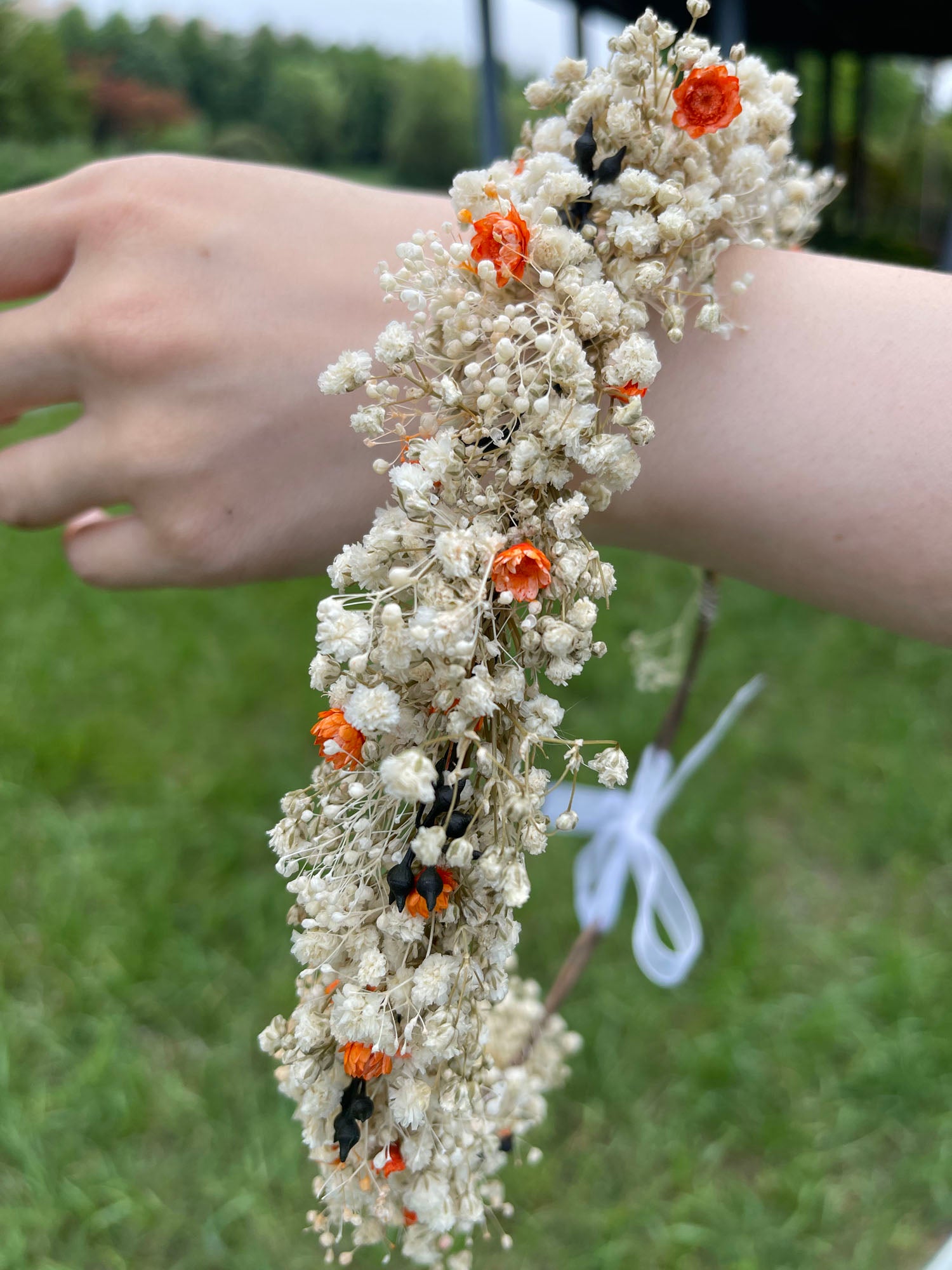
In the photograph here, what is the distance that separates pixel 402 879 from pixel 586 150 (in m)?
0.73

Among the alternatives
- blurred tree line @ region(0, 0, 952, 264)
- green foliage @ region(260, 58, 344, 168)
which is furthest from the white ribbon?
green foliage @ region(260, 58, 344, 168)

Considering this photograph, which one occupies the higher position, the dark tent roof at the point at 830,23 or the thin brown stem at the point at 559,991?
the dark tent roof at the point at 830,23

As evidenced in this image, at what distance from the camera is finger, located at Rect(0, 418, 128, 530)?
4.24 ft

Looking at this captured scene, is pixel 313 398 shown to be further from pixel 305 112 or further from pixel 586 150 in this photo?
pixel 305 112

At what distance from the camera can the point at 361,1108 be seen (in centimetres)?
75

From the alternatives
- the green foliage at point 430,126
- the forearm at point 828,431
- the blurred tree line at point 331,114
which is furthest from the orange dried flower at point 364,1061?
the green foliage at point 430,126

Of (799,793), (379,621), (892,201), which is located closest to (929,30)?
(892,201)

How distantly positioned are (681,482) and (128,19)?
593 inches

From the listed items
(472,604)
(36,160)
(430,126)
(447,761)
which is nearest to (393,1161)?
(447,761)

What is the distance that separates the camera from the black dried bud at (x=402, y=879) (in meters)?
0.70

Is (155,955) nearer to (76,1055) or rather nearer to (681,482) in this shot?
(76,1055)

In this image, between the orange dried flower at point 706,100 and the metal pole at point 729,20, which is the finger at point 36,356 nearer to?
the orange dried flower at point 706,100

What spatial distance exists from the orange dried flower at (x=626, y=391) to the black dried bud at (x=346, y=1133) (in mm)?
703

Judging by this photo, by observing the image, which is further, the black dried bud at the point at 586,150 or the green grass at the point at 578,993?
the green grass at the point at 578,993
